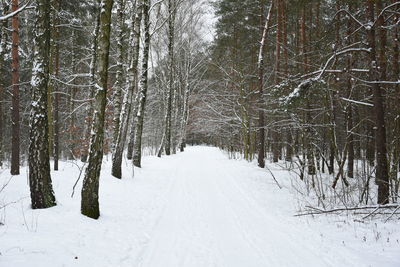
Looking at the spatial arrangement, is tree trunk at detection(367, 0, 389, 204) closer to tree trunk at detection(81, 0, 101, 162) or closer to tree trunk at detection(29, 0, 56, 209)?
tree trunk at detection(29, 0, 56, 209)

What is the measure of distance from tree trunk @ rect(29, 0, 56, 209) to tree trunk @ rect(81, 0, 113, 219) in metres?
0.78

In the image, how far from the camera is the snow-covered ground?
13.7ft

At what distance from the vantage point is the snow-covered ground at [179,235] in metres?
4.18

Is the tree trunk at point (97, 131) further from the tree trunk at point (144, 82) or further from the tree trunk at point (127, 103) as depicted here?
the tree trunk at point (144, 82)

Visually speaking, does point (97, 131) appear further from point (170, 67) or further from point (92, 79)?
point (170, 67)

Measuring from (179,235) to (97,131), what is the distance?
9.29ft

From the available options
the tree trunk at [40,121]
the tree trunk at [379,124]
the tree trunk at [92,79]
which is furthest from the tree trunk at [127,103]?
the tree trunk at [379,124]

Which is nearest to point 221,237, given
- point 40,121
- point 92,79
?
point 40,121

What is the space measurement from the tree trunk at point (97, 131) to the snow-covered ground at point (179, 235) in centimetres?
37

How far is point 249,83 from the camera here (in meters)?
20.5

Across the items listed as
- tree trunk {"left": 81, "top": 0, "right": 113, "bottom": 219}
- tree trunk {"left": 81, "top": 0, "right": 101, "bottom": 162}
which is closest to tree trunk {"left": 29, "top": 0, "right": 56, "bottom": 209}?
tree trunk {"left": 81, "top": 0, "right": 113, "bottom": 219}

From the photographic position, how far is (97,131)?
5781mm

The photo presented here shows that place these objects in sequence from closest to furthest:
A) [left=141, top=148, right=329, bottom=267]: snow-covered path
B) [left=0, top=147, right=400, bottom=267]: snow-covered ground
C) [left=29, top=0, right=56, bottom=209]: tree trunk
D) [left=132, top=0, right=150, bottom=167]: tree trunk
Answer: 1. [left=0, top=147, right=400, bottom=267]: snow-covered ground
2. [left=141, top=148, right=329, bottom=267]: snow-covered path
3. [left=29, top=0, right=56, bottom=209]: tree trunk
4. [left=132, top=0, right=150, bottom=167]: tree trunk

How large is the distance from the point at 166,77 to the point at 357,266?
2573cm
